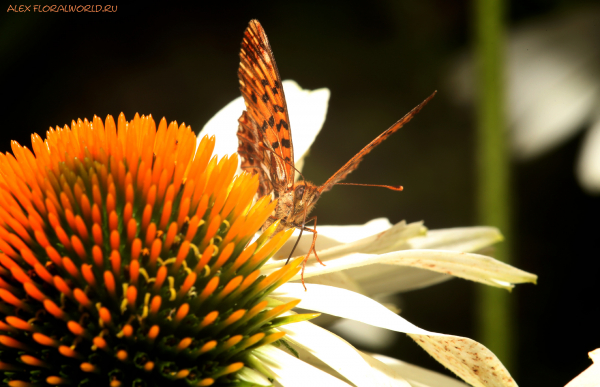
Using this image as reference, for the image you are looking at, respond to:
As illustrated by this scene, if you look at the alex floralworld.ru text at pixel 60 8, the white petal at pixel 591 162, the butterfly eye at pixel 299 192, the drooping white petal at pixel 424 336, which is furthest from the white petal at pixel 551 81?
the alex floralworld.ru text at pixel 60 8

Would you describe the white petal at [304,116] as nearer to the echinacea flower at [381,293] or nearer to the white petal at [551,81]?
the echinacea flower at [381,293]

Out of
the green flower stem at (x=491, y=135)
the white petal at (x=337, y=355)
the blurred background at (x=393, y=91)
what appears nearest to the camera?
Result: the white petal at (x=337, y=355)

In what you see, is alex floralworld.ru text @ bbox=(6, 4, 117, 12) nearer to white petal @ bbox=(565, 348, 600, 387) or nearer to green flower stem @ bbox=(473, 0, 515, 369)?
green flower stem @ bbox=(473, 0, 515, 369)

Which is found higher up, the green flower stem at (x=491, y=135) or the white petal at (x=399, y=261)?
the green flower stem at (x=491, y=135)

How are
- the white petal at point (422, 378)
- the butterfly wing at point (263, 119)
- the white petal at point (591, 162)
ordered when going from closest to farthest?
1. the white petal at point (422, 378)
2. the butterfly wing at point (263, 119)
3. the white petal at point (591, 162)

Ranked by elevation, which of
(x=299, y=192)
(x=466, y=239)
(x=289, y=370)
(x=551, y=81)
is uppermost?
(x=551, y=81)

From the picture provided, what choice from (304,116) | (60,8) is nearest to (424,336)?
(304,116)

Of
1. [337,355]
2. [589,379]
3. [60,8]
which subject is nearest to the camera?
[589,379]

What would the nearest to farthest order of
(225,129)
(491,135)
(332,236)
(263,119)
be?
(263,119)
(332,236)
(225,129)
(491,135)

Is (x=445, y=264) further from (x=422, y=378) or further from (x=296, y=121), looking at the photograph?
(x=296, y=121)
